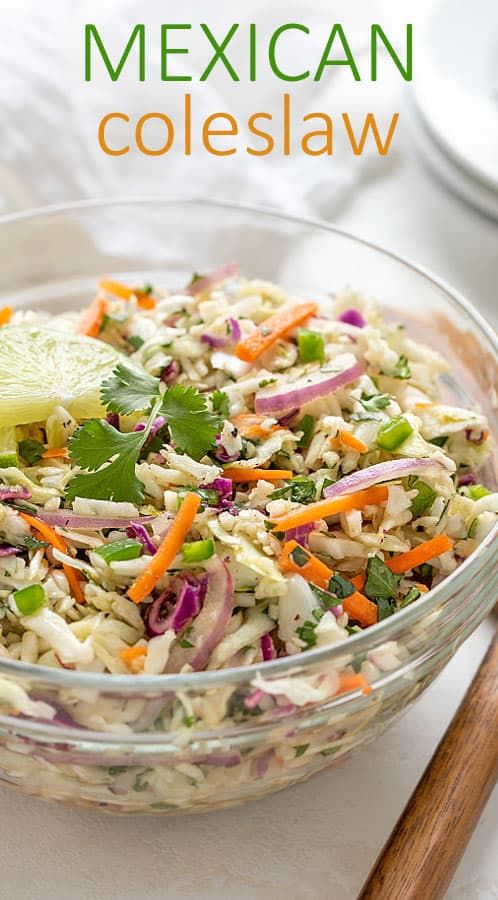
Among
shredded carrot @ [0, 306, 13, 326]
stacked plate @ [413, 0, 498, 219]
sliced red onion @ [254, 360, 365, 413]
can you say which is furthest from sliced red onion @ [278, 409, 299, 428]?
stacked plate @ [413, 0, 498, 219]

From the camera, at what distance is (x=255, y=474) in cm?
207

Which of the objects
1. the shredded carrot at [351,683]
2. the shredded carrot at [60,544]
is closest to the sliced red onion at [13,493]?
the shredded carrot at [60,544]

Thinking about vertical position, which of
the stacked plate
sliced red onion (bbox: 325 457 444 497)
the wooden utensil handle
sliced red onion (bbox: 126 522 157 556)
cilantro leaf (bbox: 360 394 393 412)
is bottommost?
the wooden utensil handle

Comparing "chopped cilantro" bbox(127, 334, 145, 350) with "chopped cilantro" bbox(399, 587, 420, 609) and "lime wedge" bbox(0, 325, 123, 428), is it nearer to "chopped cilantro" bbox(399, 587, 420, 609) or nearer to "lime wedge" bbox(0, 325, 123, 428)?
"lime wedge" bbox(0, 325, 123, 428)

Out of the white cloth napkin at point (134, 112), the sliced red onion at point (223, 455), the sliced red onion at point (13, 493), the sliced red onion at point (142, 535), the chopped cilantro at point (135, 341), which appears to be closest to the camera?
the sliced red onion at point (142, 535)

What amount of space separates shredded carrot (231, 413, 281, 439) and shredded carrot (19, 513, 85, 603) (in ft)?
1.43

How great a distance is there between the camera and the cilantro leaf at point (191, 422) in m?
2.10

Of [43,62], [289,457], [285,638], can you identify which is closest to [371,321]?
[289,457]

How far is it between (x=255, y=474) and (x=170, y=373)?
15.6 inches

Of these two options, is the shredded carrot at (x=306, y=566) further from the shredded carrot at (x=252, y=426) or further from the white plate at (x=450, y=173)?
the white plate at (x=450, y=173)

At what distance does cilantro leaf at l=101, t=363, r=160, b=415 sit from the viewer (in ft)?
7.07

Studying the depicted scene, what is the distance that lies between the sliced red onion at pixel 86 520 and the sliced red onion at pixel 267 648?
1.00 ft

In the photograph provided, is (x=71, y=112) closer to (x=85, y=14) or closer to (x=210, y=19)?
(x=85, y=14)

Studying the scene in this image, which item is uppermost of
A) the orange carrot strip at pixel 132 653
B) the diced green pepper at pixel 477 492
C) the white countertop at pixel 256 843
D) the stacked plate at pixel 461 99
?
the stacked plate at pixel 461 99
